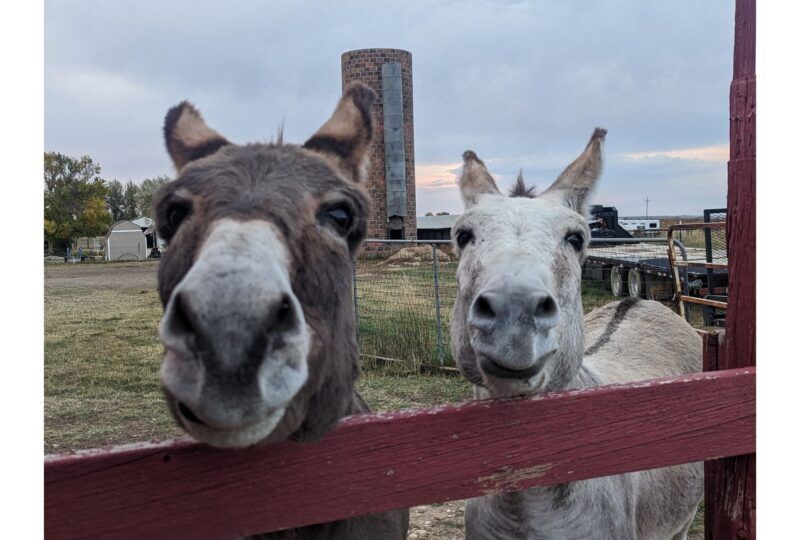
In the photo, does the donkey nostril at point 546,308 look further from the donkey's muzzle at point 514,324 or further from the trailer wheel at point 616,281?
the trailer wheel at point 616,281

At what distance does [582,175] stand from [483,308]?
3.54 ft

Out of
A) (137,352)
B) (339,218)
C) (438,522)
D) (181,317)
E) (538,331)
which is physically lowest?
(438,522)

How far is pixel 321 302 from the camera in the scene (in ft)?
4.55

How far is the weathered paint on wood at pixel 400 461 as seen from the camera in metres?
1.21

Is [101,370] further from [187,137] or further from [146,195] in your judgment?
[187,137]

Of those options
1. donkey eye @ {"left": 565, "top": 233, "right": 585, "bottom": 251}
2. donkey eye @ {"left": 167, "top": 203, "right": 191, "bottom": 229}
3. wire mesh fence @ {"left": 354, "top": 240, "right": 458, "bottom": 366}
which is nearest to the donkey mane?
donkey eye @ {"left": 565, "top": 233, "right": 585, "bottom": 251}

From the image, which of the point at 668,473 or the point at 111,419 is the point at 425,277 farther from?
the point at 668,473

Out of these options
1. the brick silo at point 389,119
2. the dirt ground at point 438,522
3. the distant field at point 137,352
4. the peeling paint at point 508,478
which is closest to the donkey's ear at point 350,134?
the brick silo at point 389,119

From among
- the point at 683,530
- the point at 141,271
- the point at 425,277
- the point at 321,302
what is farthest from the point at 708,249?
the point at 321,302

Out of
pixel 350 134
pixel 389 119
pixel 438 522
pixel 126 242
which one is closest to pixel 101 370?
pixel 126 242

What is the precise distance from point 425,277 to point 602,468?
250 inches

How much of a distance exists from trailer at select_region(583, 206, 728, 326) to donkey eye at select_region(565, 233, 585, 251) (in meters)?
5.03

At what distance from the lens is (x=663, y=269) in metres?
7.95

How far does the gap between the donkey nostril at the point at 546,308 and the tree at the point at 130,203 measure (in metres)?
2.15
